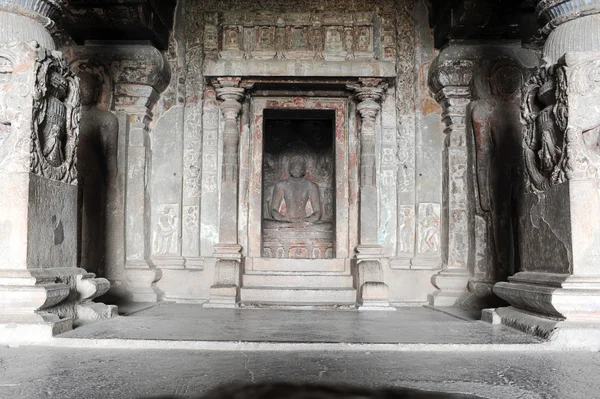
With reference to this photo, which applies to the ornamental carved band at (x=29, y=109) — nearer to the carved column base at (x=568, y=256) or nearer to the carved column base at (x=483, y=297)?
the carved column base at (x=568, y=256)

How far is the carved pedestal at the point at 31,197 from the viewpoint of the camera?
3.77m

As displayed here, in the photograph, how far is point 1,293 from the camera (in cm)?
374

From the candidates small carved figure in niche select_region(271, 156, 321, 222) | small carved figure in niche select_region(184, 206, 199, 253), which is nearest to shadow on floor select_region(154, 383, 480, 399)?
small carved figure in niche select_region(184, 206, 199, 253)

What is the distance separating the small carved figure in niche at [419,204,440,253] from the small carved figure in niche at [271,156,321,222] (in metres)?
2.10

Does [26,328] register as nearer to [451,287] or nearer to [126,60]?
[126,60]

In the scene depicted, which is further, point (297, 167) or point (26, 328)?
point (297, 167)

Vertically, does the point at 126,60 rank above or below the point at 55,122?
above

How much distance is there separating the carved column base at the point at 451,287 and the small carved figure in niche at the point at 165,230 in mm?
3365

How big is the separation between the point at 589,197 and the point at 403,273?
381cm

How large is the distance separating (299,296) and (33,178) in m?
3.74

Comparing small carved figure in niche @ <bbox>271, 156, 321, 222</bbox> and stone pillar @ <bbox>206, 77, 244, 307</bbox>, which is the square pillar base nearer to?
stone pillar @ <bbox>206, 77, 244, 307</bbox>

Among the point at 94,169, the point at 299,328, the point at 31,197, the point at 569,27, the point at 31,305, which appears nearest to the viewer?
the point at 31,305

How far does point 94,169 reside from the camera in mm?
7121

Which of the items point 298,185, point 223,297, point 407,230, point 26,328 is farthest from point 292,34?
point 26,328
